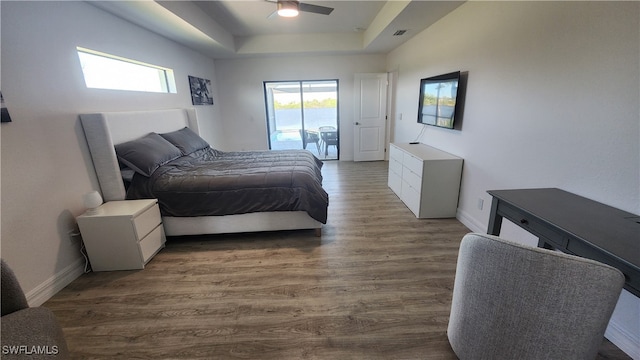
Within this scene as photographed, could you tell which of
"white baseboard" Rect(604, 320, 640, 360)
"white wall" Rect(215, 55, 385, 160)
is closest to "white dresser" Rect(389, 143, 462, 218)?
"white baseboard" Rect(604, 320, 640, 360)

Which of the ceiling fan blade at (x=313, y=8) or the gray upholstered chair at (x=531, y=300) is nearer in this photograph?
the gray upholstered chair at (x=531, y=300)

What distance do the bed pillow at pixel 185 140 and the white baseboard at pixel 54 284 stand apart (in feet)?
5.45

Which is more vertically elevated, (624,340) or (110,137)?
(110,137)

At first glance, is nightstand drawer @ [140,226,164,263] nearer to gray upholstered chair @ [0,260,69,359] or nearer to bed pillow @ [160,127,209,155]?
gray upholstered chair @ [0,260,69,359]

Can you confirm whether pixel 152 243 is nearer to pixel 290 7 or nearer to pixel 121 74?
pixel 121 74

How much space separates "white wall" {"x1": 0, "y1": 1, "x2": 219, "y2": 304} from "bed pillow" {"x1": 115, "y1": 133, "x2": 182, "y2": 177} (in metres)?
0.29

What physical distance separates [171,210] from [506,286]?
2741 mm

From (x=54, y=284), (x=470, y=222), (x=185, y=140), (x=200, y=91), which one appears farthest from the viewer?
(x=200, y=91)

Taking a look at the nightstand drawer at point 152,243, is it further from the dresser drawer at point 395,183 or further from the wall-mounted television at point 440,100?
the wall-mounted television at point 440,100

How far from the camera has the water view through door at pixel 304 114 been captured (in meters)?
6.09

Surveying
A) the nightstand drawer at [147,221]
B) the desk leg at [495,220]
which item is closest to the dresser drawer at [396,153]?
the desk leg at [495,220]

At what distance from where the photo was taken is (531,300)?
1034mm

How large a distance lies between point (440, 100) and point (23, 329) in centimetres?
390

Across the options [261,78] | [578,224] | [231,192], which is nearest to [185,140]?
[231,192]
